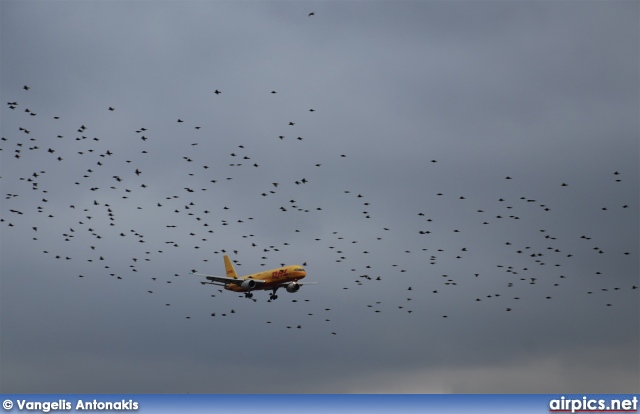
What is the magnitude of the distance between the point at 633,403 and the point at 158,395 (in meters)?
61.4

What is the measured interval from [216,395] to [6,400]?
26993mm

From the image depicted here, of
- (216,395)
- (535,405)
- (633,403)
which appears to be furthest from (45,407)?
(633,403)

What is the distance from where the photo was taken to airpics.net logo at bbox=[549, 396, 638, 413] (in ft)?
549

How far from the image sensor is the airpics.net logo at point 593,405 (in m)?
167

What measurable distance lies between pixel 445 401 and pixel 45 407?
5162 cm

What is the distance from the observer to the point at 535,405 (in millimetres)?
171250

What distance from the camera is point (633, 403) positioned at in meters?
168

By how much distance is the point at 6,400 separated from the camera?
546ft

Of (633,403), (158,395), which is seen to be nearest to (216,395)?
(158,395)

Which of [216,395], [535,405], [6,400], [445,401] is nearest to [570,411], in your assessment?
[535,405]

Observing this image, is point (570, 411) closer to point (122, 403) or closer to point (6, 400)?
point (122, 403)

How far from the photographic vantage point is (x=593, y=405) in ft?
553

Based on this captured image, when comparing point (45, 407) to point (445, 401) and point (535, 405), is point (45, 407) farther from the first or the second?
point (535, 405)

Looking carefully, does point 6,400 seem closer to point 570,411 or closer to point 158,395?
point 158,395
